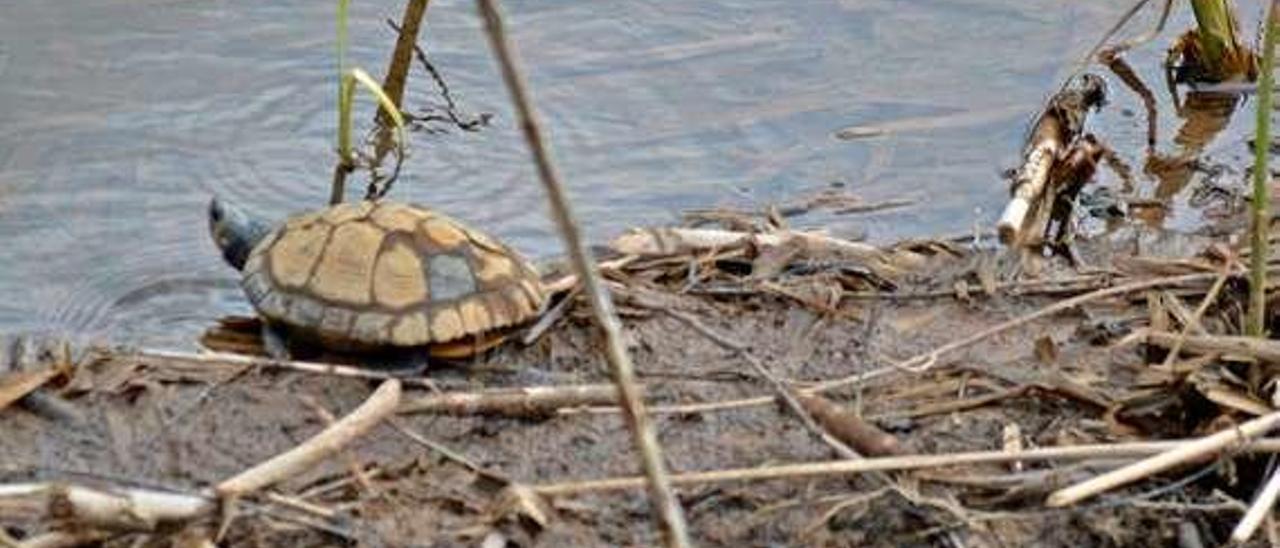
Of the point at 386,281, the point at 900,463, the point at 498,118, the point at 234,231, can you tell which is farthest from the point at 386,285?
the point at 498,118

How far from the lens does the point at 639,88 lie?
7293 millimetres

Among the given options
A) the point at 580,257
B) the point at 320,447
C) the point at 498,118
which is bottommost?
the point at 498,118

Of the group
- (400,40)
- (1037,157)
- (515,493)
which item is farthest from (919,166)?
(515,493)

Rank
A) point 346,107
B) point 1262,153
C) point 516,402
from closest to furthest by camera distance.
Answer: point 1262,153
point 516,402
point 346,107

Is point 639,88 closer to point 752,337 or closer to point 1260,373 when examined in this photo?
point 752,337

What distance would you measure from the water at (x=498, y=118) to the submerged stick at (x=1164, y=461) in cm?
230

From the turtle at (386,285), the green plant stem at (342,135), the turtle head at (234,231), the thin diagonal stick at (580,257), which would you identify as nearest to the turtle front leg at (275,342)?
the turtle at (386,285)

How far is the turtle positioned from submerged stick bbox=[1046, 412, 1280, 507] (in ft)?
4.55

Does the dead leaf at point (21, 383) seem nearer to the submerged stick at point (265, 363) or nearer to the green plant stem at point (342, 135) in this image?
the submerged stick at point (265, 363)

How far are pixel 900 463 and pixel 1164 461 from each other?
48 cm

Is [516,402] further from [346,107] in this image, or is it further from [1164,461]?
[346,107]

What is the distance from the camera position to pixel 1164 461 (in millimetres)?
4152

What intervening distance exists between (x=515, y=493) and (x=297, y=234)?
3.82ft

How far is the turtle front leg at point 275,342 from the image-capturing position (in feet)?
16.4
